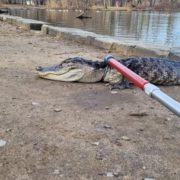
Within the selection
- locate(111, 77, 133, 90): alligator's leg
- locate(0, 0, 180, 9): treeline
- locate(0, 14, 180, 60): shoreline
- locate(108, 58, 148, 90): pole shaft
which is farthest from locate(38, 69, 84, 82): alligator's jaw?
locate(0, 0, 180, 9): treeline

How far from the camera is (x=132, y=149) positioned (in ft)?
11.4

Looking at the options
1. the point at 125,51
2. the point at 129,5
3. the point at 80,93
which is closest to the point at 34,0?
the point at 129,5

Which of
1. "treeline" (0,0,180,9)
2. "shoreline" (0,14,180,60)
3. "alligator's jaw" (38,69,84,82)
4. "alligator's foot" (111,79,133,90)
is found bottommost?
"treeline" (0,0,180,9)

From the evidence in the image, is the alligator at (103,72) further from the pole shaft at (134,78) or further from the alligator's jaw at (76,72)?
the pole shaft at (134,78)

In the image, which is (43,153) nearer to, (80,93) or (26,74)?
(80,93)

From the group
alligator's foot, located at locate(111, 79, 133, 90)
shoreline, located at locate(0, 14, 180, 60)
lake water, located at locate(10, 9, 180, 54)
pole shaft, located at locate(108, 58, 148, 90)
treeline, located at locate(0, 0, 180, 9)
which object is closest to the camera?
pole shaft, located at locate(108, 58, 148, 90)

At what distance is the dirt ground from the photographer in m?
3.11

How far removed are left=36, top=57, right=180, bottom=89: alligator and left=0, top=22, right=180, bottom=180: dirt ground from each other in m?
0.19

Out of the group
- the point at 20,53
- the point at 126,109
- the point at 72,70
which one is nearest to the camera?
the point at 126,109

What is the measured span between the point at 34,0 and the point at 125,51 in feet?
171

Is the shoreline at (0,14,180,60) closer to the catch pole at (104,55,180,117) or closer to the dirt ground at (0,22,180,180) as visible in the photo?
the dirt ground at (0,22,180,180)

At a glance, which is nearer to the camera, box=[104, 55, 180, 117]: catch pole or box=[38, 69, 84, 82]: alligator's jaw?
box=[104, 55, 180, 117]: catch pole

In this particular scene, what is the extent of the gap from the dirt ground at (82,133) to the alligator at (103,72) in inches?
7.4

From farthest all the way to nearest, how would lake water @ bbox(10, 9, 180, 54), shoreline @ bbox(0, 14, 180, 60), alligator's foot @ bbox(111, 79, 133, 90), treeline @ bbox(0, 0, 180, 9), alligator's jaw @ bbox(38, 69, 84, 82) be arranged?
treeline @ bbox(0, 0, 180, 9)
lake water @ bbox(10, 9, 180, 54)
shoreline @ bbox(0, 14, 180, 60)
alligator's jaw @ bbox(38, 69, 84, 82)
alligator's foot @ bbox(111, 79, 133, 90)
